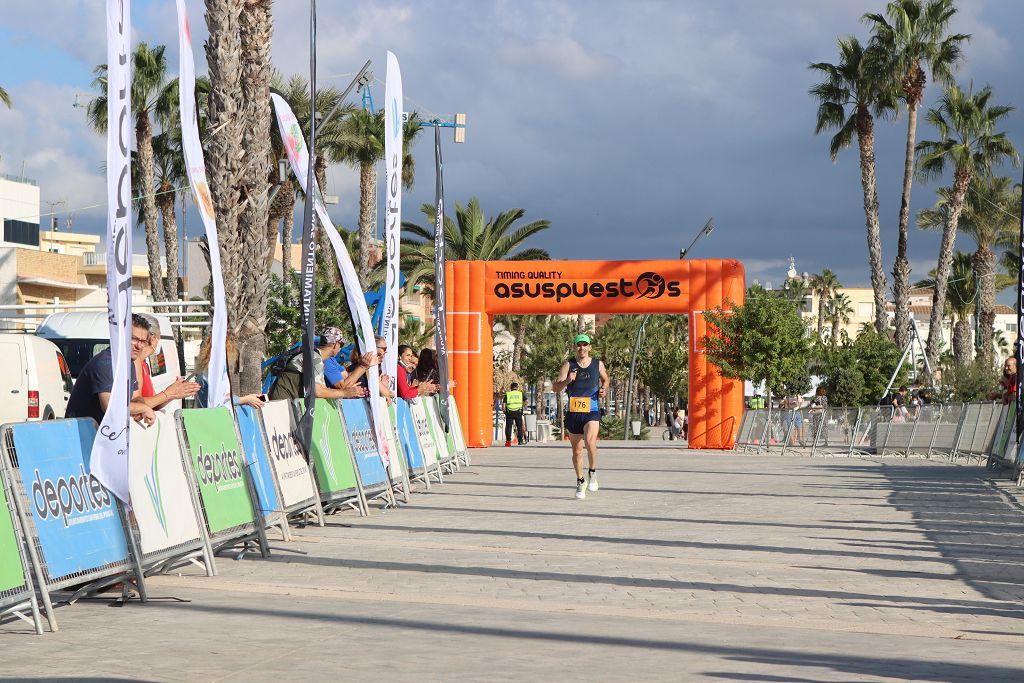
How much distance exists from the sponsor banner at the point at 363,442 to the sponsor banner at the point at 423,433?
2782 millimetres

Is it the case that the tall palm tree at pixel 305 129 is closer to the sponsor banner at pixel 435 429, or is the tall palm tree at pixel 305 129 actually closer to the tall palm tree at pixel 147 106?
A: the tall palm tree at pixel 147 106

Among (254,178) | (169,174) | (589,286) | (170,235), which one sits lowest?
(254,178)

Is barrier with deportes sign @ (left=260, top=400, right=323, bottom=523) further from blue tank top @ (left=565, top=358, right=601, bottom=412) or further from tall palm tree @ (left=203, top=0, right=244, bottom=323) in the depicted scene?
tall palm tree @ (left=203, top=0, right=244, bottom=323)

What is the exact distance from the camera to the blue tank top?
15852mm

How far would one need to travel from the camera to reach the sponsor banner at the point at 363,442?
13.5 metres

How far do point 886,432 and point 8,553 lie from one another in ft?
89.9

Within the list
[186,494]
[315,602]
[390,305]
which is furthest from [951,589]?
[390,305]

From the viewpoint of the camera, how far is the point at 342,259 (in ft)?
46.7

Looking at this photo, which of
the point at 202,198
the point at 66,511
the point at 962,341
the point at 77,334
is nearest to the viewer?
the point at 66,511

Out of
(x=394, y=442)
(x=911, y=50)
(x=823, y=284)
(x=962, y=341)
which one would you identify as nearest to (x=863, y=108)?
(x=911, y=50)

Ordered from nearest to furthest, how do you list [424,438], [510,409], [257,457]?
[257,457] < [424,438] < [510,409]

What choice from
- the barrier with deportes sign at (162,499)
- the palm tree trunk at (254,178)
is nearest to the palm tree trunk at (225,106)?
the palm tree trunk at (254,178)

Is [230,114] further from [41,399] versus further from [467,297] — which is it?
[467,297]

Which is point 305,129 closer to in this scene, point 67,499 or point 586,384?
point 586,384
